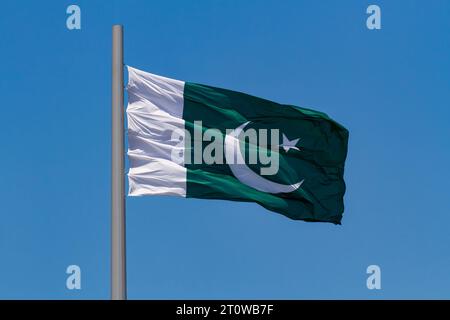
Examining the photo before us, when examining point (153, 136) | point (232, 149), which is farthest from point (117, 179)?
point (232, 149)

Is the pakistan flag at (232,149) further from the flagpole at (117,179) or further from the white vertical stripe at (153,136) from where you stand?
the flagpole at (117,179)

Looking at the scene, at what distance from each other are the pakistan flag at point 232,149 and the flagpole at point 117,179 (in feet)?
2.95

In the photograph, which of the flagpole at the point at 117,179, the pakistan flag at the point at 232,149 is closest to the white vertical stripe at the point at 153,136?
the pakistan flag at the point at 232,149

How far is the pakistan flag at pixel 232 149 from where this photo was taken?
24.1 m

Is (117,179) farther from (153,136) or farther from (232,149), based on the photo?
(232,149)

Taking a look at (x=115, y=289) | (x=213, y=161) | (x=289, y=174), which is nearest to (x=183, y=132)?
(x=213, y=161)

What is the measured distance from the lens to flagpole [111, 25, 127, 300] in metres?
21.8

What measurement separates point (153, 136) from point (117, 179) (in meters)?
2.06

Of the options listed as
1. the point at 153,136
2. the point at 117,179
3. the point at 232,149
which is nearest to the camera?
the point at 117,179

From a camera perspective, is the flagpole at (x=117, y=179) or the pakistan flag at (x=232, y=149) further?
the pakistan flag at (x=232, y=149)

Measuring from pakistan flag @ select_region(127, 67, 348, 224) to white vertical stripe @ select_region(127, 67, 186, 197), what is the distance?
0.02 metres

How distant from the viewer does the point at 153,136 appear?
79.6ft
